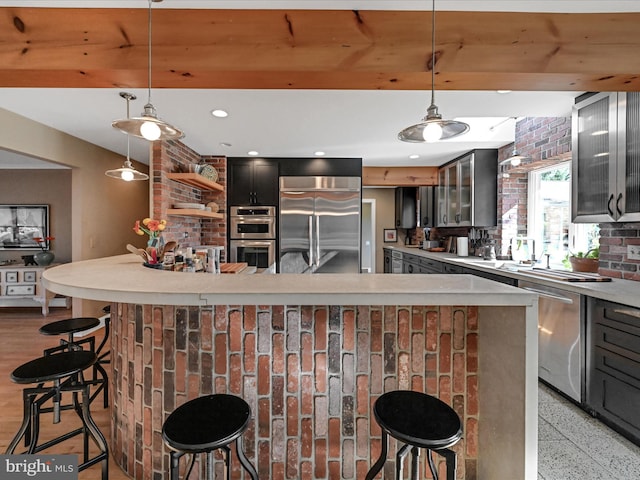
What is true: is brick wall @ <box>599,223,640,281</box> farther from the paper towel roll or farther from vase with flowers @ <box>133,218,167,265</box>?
vase with flowers @ <box>133,218,167,265</box>

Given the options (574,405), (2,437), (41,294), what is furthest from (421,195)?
(41,294)

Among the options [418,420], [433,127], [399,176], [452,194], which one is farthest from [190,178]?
[452,194]

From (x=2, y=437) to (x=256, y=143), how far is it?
3355 mm

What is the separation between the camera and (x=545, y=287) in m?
2.40

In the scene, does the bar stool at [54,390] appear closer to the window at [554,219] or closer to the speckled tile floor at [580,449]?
the speckled tile floor at [580,449]

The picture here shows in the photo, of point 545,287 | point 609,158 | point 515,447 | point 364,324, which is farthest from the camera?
point 545,287

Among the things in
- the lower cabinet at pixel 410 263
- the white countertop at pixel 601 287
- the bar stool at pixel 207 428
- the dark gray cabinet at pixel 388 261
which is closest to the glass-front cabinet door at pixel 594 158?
the white countertop at pixel 601 287

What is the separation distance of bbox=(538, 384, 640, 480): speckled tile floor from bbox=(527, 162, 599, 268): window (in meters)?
1.52

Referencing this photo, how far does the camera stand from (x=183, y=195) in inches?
153

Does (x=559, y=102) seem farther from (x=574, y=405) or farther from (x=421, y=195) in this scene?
(x=421, y=195)

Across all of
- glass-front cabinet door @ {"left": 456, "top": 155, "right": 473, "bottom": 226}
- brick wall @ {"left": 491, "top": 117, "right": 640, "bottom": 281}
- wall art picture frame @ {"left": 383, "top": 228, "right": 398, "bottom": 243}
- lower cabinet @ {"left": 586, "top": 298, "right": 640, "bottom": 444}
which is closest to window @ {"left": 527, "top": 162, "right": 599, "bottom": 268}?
brick wall @ {"left": 491, "top": 117, "right": 640, "bottom": 281}

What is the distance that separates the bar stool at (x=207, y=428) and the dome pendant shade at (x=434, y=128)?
1.43 m

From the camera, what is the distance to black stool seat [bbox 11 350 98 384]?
1.39 meters

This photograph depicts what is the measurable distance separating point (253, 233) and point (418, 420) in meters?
3.91
